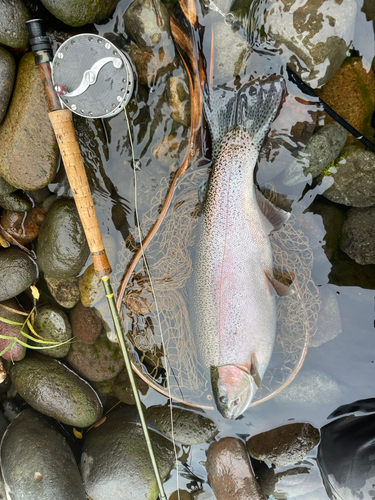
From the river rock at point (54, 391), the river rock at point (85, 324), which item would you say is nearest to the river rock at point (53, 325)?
the river rock at point (85, 324)

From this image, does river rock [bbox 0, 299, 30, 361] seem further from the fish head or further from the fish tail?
the fish tail

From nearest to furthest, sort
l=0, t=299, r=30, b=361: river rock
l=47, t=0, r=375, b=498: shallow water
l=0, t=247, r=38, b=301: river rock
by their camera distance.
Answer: l=47, t=0, r=375, b=498: shallow water → l=0, t=247, r=38, b=301: river rock → l=0, t=299, r=30, b=361: river rock

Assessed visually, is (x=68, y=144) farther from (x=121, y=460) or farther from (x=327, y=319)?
(x=121, y=460)

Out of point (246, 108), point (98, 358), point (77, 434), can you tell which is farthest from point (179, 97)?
point (77, 434)

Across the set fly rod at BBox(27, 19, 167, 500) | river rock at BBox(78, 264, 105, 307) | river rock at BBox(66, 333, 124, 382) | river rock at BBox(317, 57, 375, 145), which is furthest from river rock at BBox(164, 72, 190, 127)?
river rock at BBox(66, 333, 124, 382)

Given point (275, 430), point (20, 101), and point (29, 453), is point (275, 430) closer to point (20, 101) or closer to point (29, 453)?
point (29, 453)

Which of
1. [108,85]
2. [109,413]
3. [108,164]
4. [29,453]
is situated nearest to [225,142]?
[108,85]
